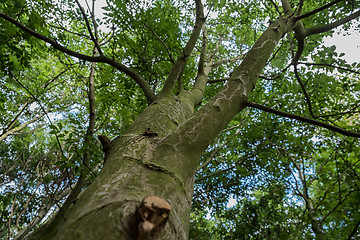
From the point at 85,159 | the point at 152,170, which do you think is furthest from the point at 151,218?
the point at 85,159

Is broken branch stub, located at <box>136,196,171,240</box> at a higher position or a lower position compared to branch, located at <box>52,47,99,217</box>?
lower

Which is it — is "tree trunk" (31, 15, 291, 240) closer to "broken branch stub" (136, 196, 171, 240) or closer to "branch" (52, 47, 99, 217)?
"broken branch stub" (136, 196, 171, 240)

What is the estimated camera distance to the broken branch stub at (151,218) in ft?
1.82

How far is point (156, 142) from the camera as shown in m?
1.19

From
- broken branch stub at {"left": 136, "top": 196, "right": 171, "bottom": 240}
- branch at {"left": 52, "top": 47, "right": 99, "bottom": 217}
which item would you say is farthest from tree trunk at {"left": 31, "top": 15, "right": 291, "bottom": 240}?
branch at {"left": 52, "top": 47, "right": 99, "bottom": 217}

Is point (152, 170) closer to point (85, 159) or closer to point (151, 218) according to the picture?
point (151, 218)

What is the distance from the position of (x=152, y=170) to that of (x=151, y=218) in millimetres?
376

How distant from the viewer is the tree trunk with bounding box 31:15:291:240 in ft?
2.01

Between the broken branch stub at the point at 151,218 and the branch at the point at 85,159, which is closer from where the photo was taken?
the broken branch stub at the point at 151,218

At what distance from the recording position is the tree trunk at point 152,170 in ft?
2.01

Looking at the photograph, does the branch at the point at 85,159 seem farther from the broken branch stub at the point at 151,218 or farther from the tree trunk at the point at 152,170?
the broken branch stub at the point at 151,218

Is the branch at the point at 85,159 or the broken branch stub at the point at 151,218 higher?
the branch at the point at 85,159

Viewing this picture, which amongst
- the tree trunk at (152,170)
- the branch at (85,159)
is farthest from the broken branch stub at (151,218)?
the branch at (85,159)

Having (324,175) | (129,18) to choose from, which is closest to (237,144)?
(324,175)
